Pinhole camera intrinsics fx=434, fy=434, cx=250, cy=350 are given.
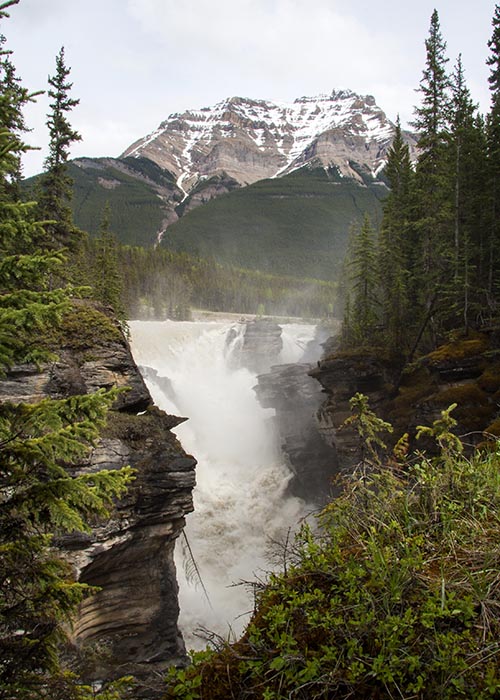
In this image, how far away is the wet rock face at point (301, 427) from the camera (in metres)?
28.0

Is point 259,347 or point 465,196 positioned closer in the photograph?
point 465,196

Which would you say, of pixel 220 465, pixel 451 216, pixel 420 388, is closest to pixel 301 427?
pixel 220 465

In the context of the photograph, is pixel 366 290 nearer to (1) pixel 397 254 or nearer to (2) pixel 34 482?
(1) pixel 397 254

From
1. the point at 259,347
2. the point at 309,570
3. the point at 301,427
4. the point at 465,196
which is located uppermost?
the point at 465,196

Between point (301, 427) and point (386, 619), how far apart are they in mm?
31507

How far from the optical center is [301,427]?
33.7 meters

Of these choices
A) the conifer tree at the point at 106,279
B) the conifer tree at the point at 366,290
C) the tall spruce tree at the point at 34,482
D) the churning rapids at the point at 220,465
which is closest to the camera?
the tall spruce tree at the point at 34,482

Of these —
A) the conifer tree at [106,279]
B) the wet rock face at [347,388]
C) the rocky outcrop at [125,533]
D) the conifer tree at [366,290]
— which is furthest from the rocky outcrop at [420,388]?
the conifer tree at [106,279]

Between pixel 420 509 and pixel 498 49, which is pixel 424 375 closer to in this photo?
pixel 498 49

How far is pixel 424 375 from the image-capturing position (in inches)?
932

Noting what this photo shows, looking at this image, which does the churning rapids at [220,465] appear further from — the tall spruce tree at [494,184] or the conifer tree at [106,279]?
the tall spruce tree at [494,184]

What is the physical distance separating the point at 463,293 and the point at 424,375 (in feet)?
15.5

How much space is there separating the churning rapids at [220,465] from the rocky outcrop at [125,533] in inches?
48.0

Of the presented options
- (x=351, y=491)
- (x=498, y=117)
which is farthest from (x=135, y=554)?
(x=498, y=117)
